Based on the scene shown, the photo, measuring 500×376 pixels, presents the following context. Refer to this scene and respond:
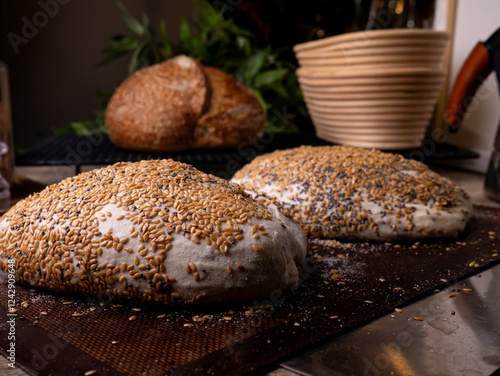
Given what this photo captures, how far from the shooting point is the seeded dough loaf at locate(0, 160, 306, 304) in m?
1.03

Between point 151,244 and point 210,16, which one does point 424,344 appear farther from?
point 210,16

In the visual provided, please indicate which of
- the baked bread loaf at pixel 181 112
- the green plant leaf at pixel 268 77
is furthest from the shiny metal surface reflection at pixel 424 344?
the green plant leaf at pixel 268 77

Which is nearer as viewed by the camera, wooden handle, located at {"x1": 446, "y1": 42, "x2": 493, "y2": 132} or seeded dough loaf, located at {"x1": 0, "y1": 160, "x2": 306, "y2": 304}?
seeded dough loaf, located at {"x1": 0, "y1": 160, "x2": 306, "y2": 304}

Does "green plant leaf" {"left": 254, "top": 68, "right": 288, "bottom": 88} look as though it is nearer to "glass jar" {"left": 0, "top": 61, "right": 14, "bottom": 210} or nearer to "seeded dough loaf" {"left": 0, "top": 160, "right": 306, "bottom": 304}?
"glass jar" {"left": 0, "top": 61, "right": 14, "bottom": 210}

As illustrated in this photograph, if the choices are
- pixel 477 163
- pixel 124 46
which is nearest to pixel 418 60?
pixel 477 163

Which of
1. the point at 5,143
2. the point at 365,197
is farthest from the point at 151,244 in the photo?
the point at 5,143

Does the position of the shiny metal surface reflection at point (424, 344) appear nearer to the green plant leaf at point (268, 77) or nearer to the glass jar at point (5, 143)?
the glass jar at point (5, 143)

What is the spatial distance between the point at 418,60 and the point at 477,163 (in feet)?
2.90

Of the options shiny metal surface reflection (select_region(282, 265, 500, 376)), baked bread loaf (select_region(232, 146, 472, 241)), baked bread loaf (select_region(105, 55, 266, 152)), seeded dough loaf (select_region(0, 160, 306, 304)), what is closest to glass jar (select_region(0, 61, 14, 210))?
baked bread loaf (select_region(105, 55, 266, 152))

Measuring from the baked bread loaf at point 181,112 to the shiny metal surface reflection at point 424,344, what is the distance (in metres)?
1.38

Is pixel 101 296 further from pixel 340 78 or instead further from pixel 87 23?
pixel 87 23

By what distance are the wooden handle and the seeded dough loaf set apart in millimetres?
1163

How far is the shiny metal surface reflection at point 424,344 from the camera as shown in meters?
0.81

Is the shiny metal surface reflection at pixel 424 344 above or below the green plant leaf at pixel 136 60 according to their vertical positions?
below
